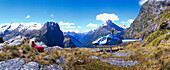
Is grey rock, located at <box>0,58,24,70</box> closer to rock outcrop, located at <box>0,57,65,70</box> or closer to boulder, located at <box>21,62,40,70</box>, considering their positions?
rock outcrop, located at <box>0,57,65,70</box>

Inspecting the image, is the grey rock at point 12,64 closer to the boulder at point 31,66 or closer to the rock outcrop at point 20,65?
the rock outcrop at point 20,65

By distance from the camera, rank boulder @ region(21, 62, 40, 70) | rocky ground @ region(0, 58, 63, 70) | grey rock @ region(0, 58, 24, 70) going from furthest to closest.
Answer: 1. boulder @ region(21, 62, 40, 70)
2. rocky ground @ region(0, 58, 63, 70)
3. grey rock @ region(0, 58, 24, 70)

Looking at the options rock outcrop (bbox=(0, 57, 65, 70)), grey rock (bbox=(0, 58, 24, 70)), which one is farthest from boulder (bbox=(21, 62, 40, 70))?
grey rock (bbox=(0, 58, 24, 70))

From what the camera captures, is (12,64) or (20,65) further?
(20,65)

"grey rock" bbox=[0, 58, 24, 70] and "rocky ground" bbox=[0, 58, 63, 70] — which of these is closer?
"grey rock" bbox=[0, 58, 24, 70]

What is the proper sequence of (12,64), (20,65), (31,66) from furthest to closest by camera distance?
(31,66) < (20,65) < (12,64)

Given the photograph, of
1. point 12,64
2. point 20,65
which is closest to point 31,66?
point 20,65

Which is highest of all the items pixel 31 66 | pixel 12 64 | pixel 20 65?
pixel 12 64

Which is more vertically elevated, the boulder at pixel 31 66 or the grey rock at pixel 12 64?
the grey rock at pixel 12 64

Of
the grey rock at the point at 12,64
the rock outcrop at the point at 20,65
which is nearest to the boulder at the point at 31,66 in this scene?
the rock outcrop at the point at 20,65

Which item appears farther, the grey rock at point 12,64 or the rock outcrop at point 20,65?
the rock outcrop at point 20,65

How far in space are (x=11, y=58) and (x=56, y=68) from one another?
5.54 m

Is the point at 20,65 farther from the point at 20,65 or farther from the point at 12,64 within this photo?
the point at 12,64

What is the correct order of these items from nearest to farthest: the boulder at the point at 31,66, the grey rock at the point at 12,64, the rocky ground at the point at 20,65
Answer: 1. the grey rock at the point at 12,64
2. the rocky ground at the point at 20,65
3. the boulder at the point at 31,66
